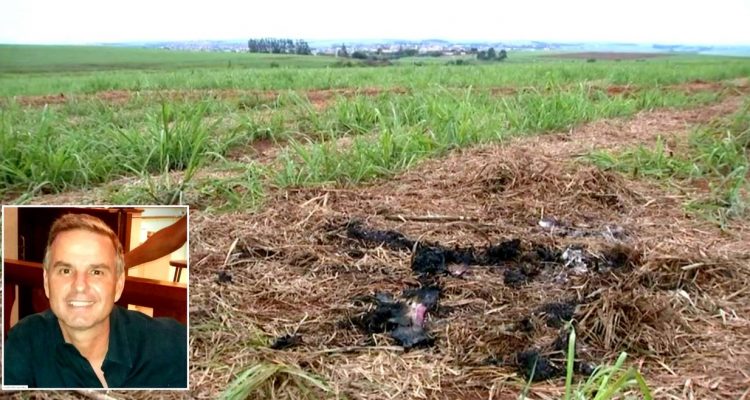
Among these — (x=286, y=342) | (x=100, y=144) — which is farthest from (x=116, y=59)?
(x=286, y=342)

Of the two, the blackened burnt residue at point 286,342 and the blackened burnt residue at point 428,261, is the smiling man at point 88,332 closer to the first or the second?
the blackened burnt residue at point 286,342

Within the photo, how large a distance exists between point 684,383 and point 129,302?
3.75 ft

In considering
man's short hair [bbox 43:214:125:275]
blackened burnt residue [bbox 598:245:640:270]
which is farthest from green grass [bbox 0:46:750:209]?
blackened burnt residue [bbox 598:245:640:270]

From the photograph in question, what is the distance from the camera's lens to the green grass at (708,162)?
253cm

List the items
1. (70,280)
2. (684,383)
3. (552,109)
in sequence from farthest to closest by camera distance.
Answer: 1. (552,109)
2. (684,383)
3. (70,280)

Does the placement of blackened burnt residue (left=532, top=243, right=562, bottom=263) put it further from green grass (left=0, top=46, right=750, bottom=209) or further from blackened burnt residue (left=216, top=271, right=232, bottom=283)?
blackened burnt residue (left=216, top=271, right=232, bottom=283)

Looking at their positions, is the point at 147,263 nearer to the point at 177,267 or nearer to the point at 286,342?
the point at 177,267

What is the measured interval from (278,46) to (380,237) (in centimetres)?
61

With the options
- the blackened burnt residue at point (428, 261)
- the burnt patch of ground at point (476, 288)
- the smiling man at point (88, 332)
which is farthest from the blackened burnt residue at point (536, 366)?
the smiling man at point (88, 332)

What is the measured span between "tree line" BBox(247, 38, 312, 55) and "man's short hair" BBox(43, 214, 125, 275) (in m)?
0.61

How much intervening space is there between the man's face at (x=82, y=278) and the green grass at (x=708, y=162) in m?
1.81

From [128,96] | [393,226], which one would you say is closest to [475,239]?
[393,226]

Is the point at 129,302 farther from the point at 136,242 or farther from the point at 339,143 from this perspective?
the point at 339,143

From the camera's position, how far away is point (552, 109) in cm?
279
